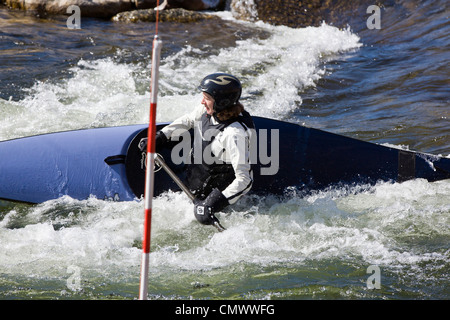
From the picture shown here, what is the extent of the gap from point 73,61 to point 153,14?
3.02m

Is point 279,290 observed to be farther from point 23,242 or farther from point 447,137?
point 447,137

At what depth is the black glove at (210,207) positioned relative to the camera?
3.83 m

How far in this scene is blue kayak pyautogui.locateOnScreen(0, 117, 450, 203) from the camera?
4617 mm

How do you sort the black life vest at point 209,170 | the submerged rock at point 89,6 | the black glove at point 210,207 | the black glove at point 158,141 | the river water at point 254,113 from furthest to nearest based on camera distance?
the submerged rock at point 89,6 < the black glove at point 158,141 < the black life vest at point 209,170 < the black glove at point 210,207 < the river water at point 254,113

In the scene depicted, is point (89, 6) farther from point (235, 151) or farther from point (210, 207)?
point (210, 207)

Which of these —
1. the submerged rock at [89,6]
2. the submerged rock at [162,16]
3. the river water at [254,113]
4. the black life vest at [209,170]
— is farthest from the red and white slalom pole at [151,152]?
the submerged rock at [89,6]

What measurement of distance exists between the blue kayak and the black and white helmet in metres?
0.76

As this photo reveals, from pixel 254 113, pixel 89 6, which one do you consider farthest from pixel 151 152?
pixel 89 6

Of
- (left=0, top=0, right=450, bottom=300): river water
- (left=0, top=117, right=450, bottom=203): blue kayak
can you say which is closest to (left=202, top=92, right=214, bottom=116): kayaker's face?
(left=0, top=117, right=450, bottom=203): blue kayak

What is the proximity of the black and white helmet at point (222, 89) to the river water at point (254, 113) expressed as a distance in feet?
3.20

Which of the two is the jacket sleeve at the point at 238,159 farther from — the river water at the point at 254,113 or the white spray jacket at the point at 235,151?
the river water at the point at 254,113

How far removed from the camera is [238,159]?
3.89 meters

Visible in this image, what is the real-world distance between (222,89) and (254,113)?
342 centimetres
